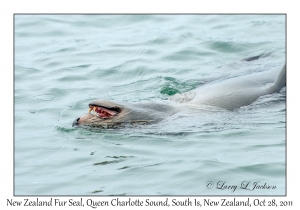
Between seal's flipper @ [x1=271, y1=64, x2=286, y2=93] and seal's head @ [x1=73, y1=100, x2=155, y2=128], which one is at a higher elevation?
seal's flipper @ [x1=271, y1=64, x2=286, y2=93]

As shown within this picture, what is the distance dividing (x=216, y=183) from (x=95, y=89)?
13.8ft

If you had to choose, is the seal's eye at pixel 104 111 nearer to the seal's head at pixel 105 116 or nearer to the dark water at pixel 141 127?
the seal's head at pixel 105 116

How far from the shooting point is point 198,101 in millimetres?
8055

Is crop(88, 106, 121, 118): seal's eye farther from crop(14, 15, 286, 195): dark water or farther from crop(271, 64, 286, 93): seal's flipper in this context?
crop(271, 64, 286, 93): seal's flipper

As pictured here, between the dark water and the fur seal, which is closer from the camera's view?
the dark water

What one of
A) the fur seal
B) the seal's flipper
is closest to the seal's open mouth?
the fur seal

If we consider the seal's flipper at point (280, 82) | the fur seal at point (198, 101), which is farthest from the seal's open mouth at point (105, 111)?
the seal's flipper at point (280, 82)

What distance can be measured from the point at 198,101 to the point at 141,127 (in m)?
1.09

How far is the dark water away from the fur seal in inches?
4.3

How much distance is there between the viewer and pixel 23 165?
22.1 feet

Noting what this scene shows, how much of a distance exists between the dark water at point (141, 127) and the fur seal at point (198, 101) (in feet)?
0.36

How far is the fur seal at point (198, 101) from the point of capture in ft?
23.7

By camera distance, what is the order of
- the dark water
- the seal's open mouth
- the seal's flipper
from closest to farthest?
the dark water, the seal's open mouth, the seal's flipper

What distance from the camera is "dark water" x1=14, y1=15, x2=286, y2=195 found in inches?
243
